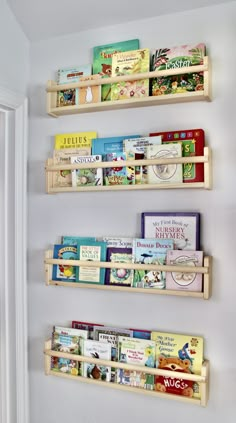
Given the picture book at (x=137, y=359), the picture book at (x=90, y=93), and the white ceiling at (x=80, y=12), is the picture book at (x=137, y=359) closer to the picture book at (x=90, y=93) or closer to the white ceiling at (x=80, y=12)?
the picture book at (x=90, y=93)

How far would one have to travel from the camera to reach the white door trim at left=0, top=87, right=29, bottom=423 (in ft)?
5.68

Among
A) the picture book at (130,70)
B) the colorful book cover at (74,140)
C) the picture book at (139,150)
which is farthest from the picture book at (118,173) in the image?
the picture book at (130,70)

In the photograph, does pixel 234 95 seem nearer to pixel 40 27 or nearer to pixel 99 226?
pixel 99 226

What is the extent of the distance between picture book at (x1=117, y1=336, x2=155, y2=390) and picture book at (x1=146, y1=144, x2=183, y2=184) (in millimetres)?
613

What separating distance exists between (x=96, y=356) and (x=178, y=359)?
331 millimetres

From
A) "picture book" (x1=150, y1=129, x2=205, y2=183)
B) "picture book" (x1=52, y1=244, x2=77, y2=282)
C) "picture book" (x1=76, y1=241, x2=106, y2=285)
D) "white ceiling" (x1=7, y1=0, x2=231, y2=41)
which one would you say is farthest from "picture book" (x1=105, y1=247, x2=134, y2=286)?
"white ceiling" (x1=7, y1=0, x2=231, y2=41)

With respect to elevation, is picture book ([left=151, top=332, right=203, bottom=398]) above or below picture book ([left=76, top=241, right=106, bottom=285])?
below

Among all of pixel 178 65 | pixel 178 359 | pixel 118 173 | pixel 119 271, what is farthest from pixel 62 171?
pixel 178 359

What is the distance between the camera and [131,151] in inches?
61.3

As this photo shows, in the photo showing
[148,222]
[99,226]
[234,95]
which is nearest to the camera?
[234,95]

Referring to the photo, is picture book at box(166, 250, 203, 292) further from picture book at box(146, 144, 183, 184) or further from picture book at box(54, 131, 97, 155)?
picture book at box(54, 131, 97, 155)

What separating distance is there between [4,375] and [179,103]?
4.41ft

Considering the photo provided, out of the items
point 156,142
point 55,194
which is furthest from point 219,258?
point 55,194

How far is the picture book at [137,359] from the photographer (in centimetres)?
152
